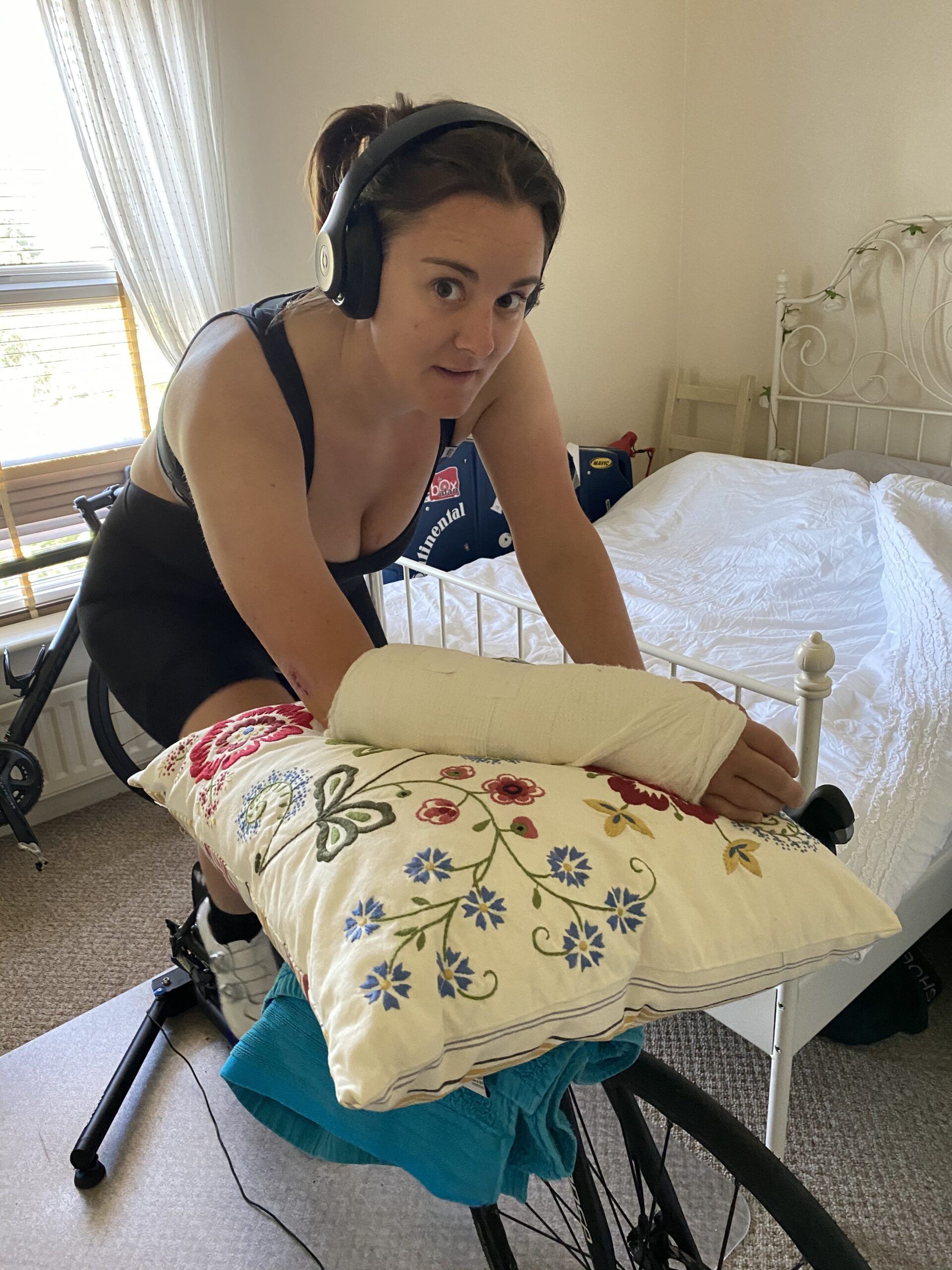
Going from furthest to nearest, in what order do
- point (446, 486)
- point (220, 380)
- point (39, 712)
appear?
point (446, 486), point (39, 712), point (220, 380)

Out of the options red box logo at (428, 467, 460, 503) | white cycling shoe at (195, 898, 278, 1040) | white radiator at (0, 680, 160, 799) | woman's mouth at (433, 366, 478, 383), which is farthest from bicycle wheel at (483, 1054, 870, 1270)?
red box logo at (428, 467, 460, 503)

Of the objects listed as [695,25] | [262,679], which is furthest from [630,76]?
[262,679]

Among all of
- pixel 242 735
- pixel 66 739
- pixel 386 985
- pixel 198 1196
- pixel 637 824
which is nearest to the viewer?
pixel 386 985

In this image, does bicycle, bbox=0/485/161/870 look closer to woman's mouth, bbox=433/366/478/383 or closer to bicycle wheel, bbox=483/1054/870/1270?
bicycle wheel, bbox=483/1054/870/1270

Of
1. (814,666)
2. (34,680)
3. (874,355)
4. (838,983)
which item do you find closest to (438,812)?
(814,666)

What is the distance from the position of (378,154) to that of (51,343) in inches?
79.6

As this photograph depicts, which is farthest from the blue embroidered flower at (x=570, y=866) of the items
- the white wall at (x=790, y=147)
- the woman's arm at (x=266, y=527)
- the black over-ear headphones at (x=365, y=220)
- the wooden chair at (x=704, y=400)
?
the wooden chair at (x=704, y=400)

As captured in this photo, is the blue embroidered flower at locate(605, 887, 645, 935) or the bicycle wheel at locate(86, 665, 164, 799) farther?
the bicycle wheel at locate(86, 665, 164, 799)

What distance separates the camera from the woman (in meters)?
0.71

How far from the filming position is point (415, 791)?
552mm

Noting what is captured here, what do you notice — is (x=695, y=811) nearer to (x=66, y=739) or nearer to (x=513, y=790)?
(x=513, y=790)

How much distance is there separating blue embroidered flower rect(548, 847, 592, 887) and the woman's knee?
0.53m

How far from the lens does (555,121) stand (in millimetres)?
2959

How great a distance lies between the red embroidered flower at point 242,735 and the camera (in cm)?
66
